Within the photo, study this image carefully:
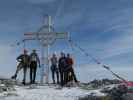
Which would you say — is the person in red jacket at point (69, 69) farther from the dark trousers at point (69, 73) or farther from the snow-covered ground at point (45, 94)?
the snow-covered ground at point (45, 94)

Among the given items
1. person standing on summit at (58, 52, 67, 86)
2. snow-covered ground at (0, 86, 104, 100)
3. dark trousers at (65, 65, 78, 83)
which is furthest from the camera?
dark trousers at (65, 65, 78, 83)

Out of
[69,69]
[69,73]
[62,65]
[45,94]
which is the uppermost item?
[62,65]

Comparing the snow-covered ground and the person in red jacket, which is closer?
the snow-covered ground

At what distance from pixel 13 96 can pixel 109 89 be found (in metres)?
4.40

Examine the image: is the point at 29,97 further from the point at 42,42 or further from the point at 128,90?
the point at 42,42

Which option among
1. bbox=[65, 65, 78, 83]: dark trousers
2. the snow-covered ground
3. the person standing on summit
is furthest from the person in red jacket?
the snow-covered ground

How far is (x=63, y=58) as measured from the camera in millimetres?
18141

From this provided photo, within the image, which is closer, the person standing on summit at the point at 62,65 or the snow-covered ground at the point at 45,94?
the snow-covered ground at the point at 45,94

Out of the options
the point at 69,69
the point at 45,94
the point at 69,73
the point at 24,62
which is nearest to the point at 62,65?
the point at 69,69

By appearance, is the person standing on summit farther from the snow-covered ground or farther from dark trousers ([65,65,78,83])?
the snow-covered ground

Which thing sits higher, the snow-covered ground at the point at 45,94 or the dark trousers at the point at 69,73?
the dark trousers at the point at 69,73

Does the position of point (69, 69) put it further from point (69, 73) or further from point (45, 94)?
point (45, 94)

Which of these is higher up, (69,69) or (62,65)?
(62,65)

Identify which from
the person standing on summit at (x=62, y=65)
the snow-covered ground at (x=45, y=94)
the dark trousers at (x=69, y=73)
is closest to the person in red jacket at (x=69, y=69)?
the dark trousers at (x=69, y=73)
